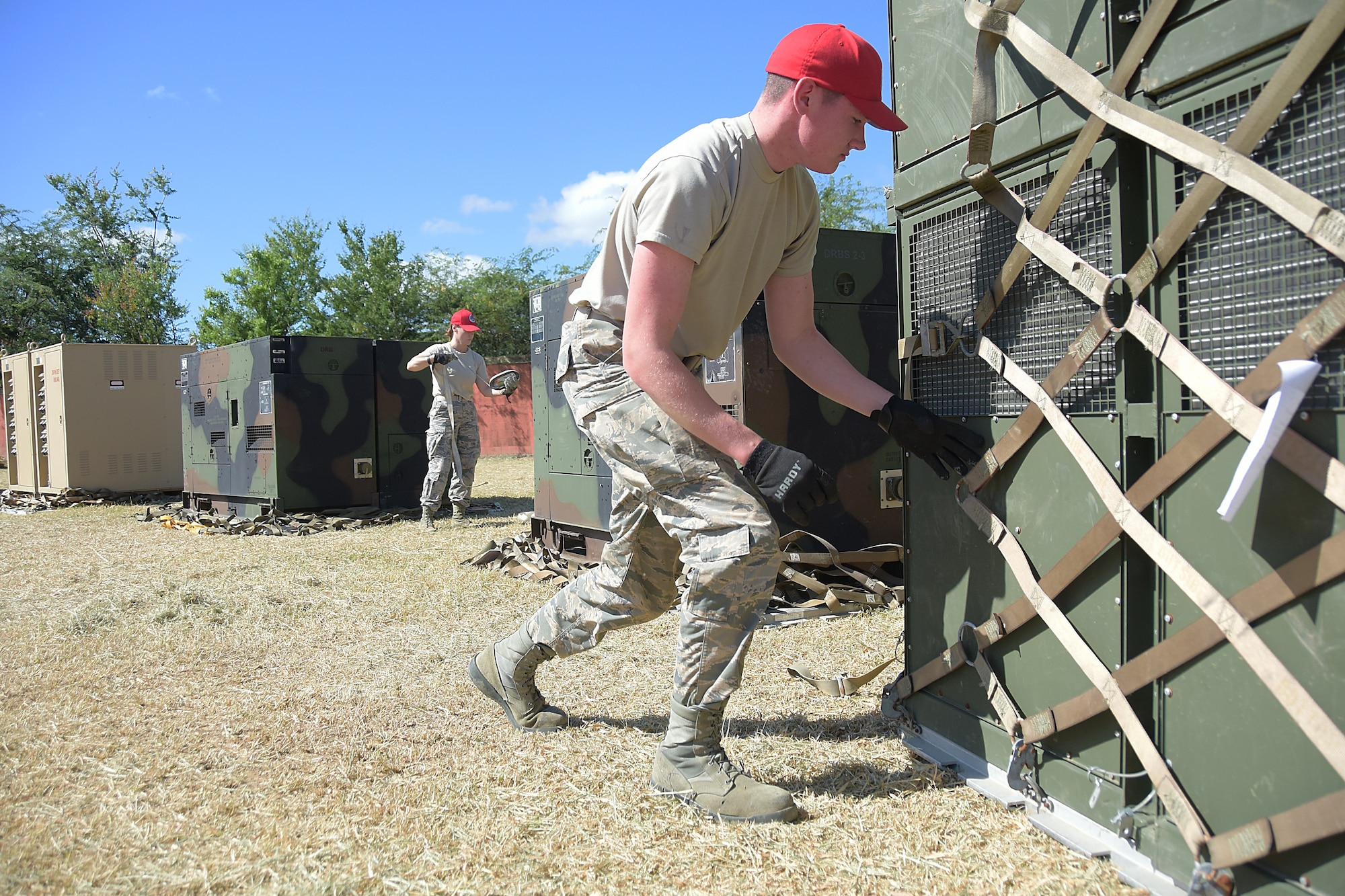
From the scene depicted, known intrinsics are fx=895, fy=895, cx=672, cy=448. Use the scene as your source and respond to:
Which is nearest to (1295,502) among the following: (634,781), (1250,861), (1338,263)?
(1338,263)

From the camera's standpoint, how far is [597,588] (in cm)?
263

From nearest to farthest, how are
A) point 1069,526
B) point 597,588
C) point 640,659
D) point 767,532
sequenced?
point 1069,526 → point 767,532 → point 597,588 → point 640,659

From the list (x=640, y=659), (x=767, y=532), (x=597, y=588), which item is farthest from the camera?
(x=640, y=659)

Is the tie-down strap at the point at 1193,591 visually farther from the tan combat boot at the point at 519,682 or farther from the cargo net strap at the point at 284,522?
the cargo net strap at the point at 284,522

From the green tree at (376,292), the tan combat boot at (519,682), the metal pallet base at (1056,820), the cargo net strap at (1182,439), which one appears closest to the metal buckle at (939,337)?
the cargo net strap at (1182,439)

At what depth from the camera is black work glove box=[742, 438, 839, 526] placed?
2.11 m

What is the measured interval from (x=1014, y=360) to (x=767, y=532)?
0.75 meters

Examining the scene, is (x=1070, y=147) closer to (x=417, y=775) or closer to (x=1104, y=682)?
(x=1104, y=682)

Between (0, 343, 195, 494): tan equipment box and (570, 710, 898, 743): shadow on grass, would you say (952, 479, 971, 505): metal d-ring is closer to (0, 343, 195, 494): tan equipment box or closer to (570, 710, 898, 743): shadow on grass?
(570, 710, 898, 743): shadow on grass

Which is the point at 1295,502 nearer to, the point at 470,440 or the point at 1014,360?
the point at 1014,360

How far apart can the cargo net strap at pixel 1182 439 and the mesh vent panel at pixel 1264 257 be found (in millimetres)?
39

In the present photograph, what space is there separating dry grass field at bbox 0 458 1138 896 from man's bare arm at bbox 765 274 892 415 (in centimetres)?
106

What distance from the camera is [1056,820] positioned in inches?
81.4

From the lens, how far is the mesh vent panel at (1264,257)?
1481mm
